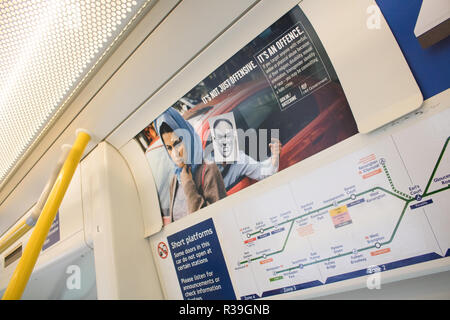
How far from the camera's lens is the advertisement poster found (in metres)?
0.90

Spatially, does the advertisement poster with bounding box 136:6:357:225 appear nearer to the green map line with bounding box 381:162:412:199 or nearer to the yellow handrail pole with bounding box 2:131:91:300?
the green map line with bounding box 381:162:412:199

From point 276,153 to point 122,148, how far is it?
92 centimetres

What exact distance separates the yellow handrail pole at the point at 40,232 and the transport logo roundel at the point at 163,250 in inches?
18.9

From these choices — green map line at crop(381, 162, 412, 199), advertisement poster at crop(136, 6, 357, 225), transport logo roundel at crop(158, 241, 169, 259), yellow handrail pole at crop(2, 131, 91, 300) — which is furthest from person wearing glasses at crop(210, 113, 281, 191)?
yellow handrail pole at crop(2, 131, 91, 300)

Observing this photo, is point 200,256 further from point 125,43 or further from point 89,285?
point 125,43

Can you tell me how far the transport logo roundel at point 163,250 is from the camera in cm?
132

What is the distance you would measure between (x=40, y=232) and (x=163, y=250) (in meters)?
0.52

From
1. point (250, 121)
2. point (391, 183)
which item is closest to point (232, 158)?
point (250, 121)

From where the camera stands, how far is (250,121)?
3.52 feet

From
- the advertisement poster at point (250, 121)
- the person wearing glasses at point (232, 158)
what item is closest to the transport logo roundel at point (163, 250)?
the advertisement poster at point (250, 121)

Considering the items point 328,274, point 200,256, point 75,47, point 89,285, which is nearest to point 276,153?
point 328,274

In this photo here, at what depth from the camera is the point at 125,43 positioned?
41.5 inches

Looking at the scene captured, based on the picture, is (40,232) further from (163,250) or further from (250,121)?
(250,121)
